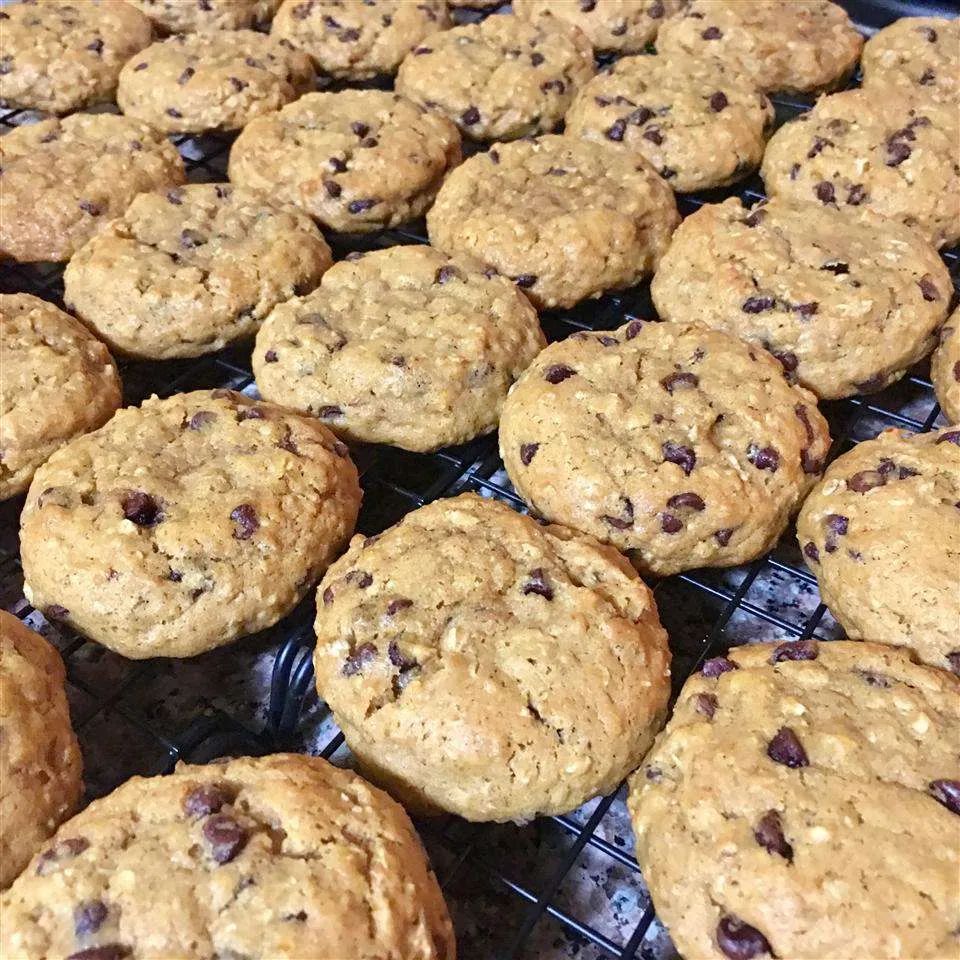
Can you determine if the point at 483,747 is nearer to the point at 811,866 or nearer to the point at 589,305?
the point at 811,866

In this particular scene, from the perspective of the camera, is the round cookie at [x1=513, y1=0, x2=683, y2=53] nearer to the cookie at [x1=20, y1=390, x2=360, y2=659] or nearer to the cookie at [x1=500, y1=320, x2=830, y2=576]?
the cookie at [x1=500, y1=320, x2=830, y2=576]

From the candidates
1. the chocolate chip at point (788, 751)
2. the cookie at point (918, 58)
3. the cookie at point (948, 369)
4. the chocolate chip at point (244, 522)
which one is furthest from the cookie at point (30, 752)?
the cookie at point (918, 58)

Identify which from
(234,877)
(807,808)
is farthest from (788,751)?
(234,877)

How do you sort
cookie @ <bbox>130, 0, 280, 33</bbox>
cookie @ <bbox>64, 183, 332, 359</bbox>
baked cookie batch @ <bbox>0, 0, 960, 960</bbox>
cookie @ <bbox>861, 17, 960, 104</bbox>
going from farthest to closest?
cookie @ <bbox>130, 0, 280, 33</bbox> → cookie @ <bbox>861, 17, 960, 104</bbox> → cookie @ <bbox>64, 183, 332, 359</bbox> → baked cookie batch @ <bbox>0, 0, 960, 960</bbox>

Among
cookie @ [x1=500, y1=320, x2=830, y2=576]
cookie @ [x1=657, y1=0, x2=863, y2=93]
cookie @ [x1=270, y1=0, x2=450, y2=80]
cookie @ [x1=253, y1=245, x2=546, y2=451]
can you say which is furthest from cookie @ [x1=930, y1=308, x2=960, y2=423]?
cookie @ [x1=270, y1=0, x2=450, y2=80]

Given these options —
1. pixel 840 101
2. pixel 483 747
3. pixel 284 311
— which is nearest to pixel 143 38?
pixel 284 311
